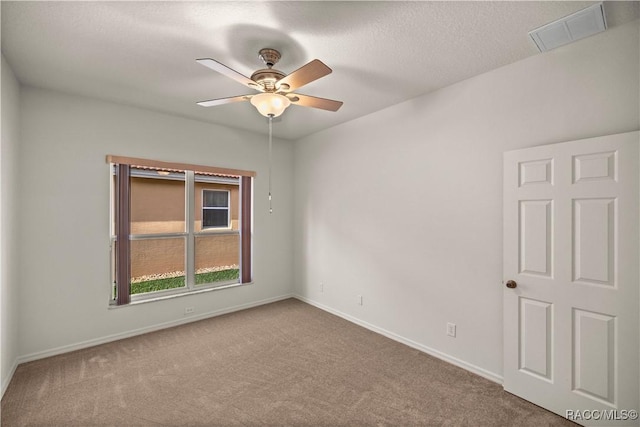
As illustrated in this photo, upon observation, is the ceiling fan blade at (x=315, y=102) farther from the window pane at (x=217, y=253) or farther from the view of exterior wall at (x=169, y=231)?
the window pane at (x=217, y=253)

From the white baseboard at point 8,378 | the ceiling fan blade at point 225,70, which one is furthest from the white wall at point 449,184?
the white baseboard at point 8,378

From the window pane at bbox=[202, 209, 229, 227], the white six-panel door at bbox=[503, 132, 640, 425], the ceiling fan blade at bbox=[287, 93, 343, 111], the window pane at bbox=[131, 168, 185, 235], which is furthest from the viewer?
the window pane at bbox=[202, 209, 229, 227]

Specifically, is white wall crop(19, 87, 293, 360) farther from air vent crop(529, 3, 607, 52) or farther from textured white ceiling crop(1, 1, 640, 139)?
air vent crop(529, 3, 607, 52)

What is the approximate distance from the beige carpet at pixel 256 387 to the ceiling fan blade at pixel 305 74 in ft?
7.67

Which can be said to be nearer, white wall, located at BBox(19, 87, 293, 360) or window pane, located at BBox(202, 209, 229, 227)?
white wall, located at BBox(19, 87, 293, 360)

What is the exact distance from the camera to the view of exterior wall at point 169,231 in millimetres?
3975

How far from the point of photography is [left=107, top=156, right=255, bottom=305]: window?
327cm

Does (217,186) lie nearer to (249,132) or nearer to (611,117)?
(249,132)

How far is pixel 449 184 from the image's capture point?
2.78m

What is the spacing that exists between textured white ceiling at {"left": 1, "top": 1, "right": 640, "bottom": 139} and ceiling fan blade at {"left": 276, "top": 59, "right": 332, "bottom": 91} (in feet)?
1.10

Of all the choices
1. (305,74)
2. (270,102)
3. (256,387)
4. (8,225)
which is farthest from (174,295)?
(305,74)

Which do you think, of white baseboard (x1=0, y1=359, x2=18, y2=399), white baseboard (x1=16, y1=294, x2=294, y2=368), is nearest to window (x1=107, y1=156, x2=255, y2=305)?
white baseboard (x1=16, y1=294, x2=294, y2=368)

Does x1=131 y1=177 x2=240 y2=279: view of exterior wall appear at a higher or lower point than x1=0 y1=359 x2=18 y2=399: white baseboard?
higher

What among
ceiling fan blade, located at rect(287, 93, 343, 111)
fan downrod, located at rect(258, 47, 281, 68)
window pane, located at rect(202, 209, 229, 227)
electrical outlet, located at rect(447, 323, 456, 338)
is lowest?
electrical outlet, located at rect(447, 323, 456, 338)
